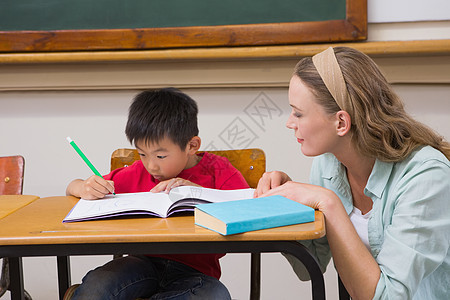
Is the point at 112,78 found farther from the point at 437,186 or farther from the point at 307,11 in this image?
the point at 437,186

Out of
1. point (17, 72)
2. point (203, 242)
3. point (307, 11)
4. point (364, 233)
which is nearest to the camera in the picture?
point (203, 242)

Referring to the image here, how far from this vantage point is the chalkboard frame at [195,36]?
6.42 feet

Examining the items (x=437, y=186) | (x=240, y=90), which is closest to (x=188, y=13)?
(x=240, y=90)

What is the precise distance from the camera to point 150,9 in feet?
6.68

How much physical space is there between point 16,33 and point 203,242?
1.50 meters

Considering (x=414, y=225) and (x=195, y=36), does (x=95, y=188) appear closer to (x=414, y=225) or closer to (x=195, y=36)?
(x=414, y=225)

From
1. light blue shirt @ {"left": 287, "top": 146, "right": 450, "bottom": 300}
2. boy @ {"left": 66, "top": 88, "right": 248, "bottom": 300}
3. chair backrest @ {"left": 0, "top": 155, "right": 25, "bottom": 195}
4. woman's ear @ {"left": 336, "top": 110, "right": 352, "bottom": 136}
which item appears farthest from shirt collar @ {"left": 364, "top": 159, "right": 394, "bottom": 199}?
chair backrest @ {"left": 0, "top": 155, "right": 25, "bottom": 195}

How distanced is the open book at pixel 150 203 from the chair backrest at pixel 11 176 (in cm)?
50

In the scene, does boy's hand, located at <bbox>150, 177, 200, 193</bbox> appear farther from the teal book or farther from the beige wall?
the beige wall

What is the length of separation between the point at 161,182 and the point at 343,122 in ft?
1.60

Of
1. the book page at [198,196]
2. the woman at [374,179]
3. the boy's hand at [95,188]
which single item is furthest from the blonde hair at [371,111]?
the boy's hand at [95,188]

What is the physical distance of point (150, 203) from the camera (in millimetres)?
1147

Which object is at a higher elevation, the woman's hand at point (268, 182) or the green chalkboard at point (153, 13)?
the green chalkboard at point (153, 13)

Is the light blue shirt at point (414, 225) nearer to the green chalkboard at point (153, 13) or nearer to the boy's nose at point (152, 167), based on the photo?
the boy's nose at point (152, 167)
